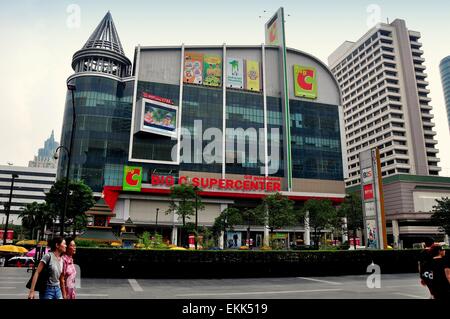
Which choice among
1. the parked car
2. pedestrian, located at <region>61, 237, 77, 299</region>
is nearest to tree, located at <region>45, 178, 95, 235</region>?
the parked car

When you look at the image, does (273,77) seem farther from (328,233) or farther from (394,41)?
(394,41)

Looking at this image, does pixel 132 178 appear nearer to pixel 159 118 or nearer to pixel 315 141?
pixel 159 118

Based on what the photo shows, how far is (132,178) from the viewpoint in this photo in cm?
5891

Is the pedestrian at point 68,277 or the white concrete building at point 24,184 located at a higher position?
the white concrete building at point 24,184

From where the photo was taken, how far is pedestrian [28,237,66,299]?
20.9 feet

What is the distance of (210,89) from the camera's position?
70.8m

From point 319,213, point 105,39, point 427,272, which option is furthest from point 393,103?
point 427,272

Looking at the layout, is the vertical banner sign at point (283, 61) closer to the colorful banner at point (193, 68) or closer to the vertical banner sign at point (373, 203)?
the colorful banner at point (193, 68)

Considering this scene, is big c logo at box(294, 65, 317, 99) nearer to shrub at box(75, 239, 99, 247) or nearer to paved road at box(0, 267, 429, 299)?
shrub at box(75, 239, 99, 247)

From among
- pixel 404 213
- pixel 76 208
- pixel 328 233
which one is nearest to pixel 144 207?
pixel 76 208

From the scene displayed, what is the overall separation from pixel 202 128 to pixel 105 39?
32246mm

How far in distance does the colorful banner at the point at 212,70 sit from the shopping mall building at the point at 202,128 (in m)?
0.22

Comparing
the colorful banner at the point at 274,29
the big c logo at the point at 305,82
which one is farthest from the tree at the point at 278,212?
the colorful banner at the point at 274,29

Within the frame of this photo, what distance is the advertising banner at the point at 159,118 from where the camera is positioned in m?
62.3
